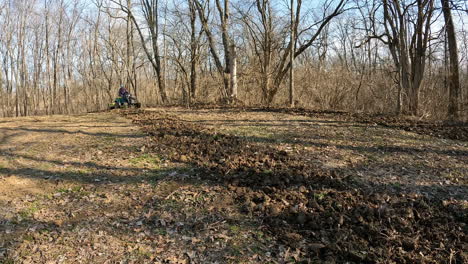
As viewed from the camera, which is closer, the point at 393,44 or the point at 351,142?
the point at 351,142

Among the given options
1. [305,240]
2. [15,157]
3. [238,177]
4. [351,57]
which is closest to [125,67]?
[351,57]

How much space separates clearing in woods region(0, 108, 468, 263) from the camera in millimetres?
2703

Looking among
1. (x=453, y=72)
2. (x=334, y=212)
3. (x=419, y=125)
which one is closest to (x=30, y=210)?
(x=334, y=212)

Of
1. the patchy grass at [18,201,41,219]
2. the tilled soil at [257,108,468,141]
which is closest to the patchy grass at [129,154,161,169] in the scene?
the patchy grass at [18,201,41,219]

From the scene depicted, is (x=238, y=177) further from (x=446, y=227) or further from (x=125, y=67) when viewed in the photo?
(x=125, y=67)

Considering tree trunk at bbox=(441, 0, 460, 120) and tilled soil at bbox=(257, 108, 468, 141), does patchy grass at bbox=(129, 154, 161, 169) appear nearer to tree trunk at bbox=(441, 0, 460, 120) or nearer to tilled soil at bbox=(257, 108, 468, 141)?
tilled soil at bbox=(257, 108, 468, 141)

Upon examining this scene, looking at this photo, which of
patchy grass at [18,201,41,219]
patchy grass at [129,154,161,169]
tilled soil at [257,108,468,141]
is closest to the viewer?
patchy grass at [18,201,41,219]

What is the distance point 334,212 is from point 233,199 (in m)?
1.21

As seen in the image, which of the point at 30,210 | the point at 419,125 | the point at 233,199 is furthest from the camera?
the point at 419,125

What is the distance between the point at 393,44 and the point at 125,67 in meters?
21.0

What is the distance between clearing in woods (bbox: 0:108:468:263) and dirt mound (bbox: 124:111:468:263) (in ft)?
0.04

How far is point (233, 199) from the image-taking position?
3707 millimetres

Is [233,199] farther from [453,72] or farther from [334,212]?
[453,72]

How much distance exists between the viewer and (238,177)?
4301 millimetres
